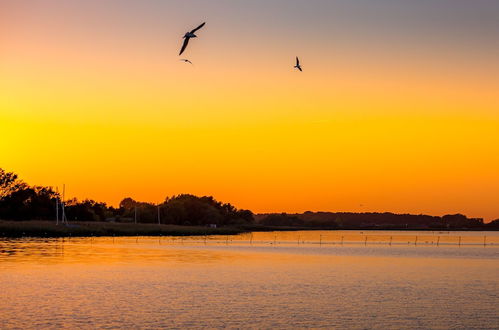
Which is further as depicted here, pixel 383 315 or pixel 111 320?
pixel 383 315

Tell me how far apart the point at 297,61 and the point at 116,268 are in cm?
4441

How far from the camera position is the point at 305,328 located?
42.6 meters

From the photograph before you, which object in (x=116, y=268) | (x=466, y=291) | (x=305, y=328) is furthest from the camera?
(x=116, y=268)

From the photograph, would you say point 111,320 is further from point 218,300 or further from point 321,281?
point 321,281

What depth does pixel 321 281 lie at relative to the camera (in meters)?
74.2

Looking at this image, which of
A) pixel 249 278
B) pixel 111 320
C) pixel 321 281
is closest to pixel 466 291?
pixel 321 281

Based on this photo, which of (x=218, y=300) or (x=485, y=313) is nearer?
(x=485, y=313)

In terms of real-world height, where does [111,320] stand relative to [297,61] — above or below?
below

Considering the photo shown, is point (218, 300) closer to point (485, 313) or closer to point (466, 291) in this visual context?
point (485, 313)

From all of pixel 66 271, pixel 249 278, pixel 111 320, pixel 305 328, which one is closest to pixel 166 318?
pixel 111 320

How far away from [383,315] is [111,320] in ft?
59.9

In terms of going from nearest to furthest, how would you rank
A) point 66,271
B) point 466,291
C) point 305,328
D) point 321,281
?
point 305,328 < point 466,291 < point 321,281 < point 66,271

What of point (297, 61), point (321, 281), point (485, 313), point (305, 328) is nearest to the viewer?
point (305, 328)

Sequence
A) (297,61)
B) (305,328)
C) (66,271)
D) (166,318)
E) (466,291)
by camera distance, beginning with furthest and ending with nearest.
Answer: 1. (66,271)
2. (466,291)
3. (297,61)
4. (166,318)
5. (305,328)
